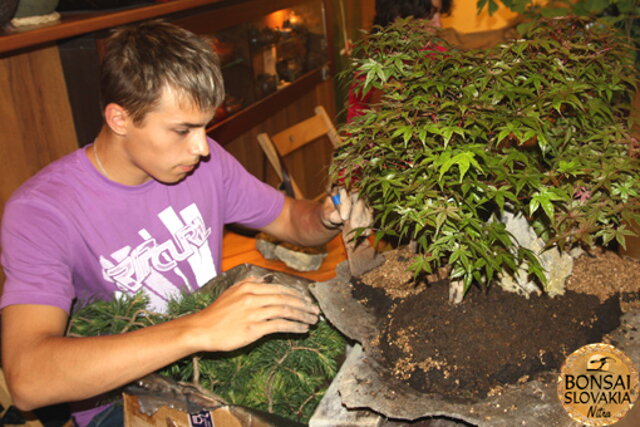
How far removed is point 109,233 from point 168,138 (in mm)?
282

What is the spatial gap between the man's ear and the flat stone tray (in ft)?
2.25

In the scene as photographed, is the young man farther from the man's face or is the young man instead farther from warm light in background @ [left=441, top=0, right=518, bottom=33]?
warm light in background @ [left=441, top=0, right=518, bottom=33]

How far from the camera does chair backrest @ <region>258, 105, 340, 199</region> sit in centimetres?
260

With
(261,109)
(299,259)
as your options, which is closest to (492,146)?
(299,259)

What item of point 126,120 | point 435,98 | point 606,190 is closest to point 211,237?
point 126,120

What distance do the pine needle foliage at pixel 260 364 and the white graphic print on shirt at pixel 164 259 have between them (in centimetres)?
24

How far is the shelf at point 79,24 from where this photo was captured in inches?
60.3

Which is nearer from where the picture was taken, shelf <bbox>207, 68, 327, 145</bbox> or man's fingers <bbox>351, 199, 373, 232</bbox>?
man's fingers <bbox>351, 199, 373, 232</bbox>

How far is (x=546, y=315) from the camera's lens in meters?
0.96

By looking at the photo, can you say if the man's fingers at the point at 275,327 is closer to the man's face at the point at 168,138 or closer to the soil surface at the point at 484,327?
the soil surface at the point at 484,327

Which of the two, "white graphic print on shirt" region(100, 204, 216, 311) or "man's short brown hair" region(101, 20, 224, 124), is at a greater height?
"man's short brown hair" region(101, 20, 224, 124)

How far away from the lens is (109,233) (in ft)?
4.45

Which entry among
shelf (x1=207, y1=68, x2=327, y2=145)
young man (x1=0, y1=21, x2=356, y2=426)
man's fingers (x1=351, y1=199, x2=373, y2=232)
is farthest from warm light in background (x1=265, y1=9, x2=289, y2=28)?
man's fingers (x1=351, y1=199, x2=373, y2=232)

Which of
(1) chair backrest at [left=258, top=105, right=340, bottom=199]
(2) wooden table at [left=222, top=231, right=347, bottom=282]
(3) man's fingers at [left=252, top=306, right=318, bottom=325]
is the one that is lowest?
(2) wooden table at [left=222, top=231, right=347, bottom=282]
